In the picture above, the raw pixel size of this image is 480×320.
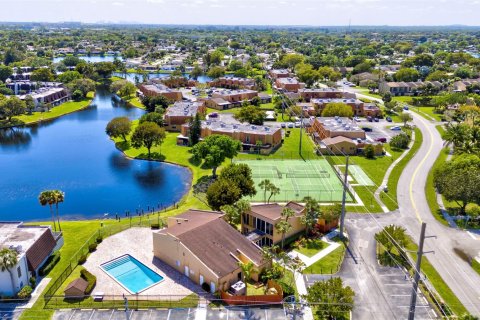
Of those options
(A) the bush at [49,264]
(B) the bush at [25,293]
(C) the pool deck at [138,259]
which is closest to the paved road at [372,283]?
(C) the pool deck at [138,259]

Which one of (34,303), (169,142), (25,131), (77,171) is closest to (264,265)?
(34,303)

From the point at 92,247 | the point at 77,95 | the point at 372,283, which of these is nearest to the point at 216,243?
the point at 92,247

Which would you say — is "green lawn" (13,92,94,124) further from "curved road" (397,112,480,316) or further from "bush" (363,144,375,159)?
"curved road" (397,112,480,316)

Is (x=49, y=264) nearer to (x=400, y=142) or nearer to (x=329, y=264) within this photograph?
(x=329, y=264)

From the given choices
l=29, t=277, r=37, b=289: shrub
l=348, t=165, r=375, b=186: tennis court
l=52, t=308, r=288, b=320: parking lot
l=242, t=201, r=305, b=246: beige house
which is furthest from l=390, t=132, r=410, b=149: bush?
l=29, t=277, r=37, b=289: shrub

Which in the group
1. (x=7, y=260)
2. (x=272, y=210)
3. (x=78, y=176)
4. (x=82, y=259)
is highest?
(x=7, y=260)

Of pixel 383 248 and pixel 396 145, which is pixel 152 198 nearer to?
pixel 383 248
